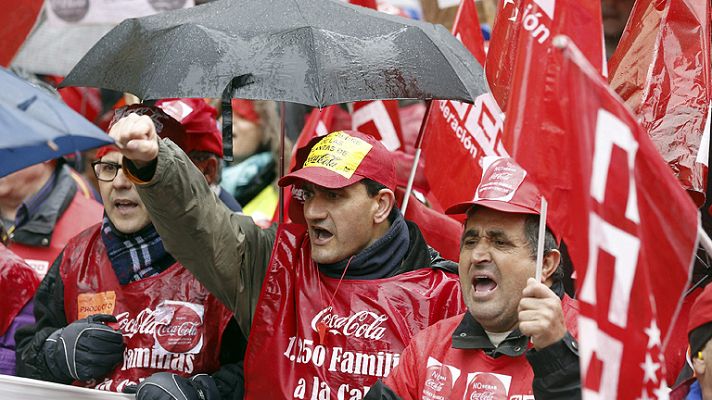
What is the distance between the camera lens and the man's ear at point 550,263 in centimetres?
481

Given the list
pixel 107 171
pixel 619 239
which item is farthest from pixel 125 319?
pixel 619 239

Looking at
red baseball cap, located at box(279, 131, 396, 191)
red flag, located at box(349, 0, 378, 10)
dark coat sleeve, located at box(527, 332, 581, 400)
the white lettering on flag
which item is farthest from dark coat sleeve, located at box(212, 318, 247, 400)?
the white lettering on flag

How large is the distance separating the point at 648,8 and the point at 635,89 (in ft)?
1.06

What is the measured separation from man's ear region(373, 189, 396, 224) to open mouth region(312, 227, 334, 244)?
7.8 inches

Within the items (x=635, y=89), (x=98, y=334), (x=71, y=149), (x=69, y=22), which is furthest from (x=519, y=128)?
(x=69, y=22)

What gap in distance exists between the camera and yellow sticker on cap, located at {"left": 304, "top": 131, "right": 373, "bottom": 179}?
5355 millimetres

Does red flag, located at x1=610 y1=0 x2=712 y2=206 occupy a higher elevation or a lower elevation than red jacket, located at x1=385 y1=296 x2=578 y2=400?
higher

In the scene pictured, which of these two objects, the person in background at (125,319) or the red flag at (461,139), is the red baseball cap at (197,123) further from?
the red flag at (461,139)

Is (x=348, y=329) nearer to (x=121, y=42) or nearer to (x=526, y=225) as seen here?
(x=526, y=225)

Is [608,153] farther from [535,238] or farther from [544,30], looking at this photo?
[535,238]

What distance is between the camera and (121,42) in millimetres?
5395

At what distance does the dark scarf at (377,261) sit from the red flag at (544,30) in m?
0.70

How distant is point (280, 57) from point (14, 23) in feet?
5.18

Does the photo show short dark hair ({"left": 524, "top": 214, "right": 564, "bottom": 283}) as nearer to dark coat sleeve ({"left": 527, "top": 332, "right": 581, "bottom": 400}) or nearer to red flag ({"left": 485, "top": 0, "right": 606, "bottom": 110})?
red flag ({"left": 485, "top": 0, "right": 606, "bottom": 110})
